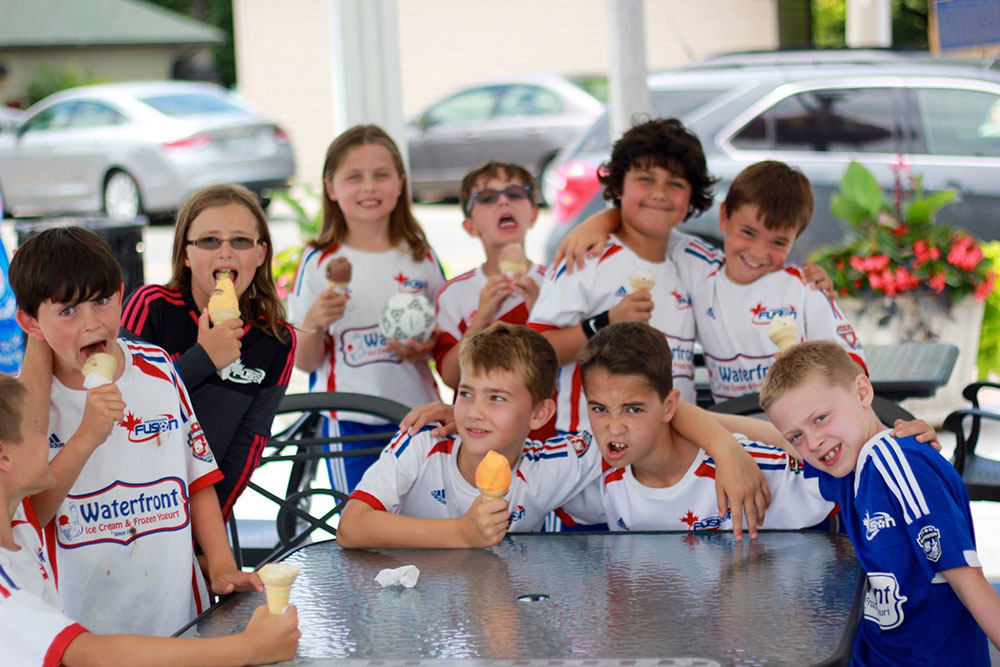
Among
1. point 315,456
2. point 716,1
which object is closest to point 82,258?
point 315,456

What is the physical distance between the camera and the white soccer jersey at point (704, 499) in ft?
10.1

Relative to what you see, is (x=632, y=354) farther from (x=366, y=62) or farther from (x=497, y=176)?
(x=366, y=62)

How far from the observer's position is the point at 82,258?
2.67m

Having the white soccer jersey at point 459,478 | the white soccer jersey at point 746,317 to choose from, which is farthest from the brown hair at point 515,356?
the white soccer jersey at point 746,317

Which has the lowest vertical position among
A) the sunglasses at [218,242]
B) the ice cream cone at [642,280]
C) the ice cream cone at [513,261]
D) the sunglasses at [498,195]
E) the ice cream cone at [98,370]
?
the ice cream cone at [98,370]

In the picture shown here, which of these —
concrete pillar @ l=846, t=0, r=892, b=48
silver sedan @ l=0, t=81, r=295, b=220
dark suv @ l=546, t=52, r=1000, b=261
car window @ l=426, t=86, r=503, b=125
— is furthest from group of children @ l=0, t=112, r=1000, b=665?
car window @ l=426, t=86, r=503, b=125

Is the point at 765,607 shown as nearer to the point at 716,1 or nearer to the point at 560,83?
the point at 560,83

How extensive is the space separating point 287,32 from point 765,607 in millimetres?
21348

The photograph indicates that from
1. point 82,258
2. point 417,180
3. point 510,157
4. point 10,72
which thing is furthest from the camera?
point 10,72

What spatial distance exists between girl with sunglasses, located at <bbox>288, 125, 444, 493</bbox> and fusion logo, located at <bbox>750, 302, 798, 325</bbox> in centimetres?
113

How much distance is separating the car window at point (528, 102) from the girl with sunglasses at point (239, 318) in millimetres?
12809

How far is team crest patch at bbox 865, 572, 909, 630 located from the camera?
8.79 ft

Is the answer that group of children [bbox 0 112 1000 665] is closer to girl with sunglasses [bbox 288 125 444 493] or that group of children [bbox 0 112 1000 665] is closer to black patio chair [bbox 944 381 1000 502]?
girl with sunglasses [bbox 288 125 444 493]

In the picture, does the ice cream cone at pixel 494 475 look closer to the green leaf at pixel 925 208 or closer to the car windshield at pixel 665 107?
the green leaf at pixel 925 208
